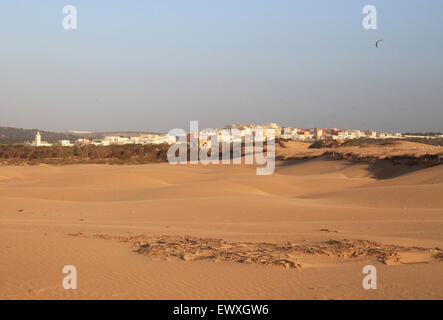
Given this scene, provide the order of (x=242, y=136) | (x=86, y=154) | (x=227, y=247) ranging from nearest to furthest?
(x=227, y=247)
(x=86, y=154)
(x=242, y=136)

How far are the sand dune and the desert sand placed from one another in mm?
27

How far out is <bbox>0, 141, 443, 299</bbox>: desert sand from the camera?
729 centimetres

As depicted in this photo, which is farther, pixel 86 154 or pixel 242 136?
pixel 242 136

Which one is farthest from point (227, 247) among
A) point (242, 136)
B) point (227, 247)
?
point (242, 136)

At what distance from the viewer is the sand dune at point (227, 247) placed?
7.31 meters

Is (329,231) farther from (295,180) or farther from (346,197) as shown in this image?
(295,180)

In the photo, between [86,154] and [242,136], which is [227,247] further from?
[242,136]

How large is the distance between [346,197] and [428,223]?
734 centimetres

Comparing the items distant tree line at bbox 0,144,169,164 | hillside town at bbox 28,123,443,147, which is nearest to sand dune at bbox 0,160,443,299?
distant tree line at bbox 0,144,169,164

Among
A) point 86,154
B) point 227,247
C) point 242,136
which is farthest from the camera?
point 242,136

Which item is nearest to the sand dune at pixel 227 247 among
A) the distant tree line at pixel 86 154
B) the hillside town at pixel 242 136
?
the distant tree line at pixel 86 154

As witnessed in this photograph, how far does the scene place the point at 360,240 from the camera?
11.0m

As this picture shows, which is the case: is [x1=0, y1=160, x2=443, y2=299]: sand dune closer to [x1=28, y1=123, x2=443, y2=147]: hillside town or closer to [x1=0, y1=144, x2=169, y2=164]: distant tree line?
[x1=0, y1=144, x2=169, y2=164]: distant tree line

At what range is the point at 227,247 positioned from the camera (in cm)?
1027
